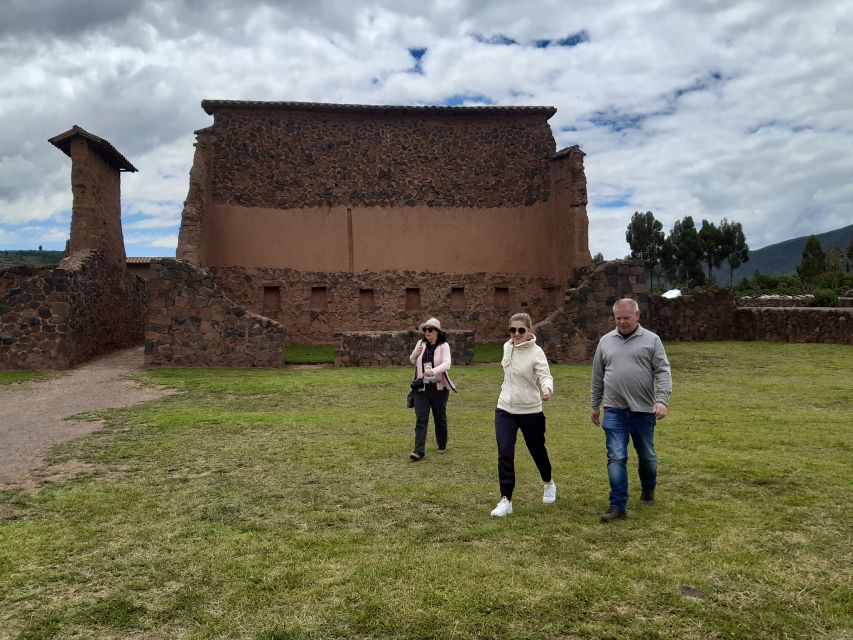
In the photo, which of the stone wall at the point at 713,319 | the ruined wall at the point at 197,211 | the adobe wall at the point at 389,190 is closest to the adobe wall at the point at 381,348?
the ruined wall at the point at 197,211

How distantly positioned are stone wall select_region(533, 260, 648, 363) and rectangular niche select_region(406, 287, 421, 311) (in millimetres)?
7501

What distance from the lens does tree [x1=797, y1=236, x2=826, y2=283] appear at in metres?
57.4

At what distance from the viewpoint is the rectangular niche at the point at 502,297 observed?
2601cm

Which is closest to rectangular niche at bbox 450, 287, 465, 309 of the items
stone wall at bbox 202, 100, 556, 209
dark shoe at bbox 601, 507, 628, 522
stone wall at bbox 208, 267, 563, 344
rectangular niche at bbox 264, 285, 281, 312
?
stone wall at bbox 208, 267, 563, 344

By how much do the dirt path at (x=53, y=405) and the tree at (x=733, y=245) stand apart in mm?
61036

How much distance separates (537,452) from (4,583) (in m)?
3.94

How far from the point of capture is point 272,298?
24547mm

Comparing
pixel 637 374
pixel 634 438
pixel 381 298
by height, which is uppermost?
pixel 381 298

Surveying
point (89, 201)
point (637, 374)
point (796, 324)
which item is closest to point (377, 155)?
point (89, 201)

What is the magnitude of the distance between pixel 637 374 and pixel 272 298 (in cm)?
2025

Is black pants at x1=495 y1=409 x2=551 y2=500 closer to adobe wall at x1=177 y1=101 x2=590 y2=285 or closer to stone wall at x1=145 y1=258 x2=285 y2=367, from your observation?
stone wall at x1=145 y1=258 x2=285 y2=367

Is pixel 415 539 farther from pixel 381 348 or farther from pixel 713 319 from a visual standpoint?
pixel 713 319

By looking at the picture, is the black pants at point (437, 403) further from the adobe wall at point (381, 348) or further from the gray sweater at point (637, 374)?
the adobe wall at point (381, 348)

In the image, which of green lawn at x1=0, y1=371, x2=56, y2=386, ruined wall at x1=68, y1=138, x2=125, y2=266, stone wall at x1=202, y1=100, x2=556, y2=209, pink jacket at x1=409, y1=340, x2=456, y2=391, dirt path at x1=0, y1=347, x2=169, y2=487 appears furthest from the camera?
stone wall at x1=202, y1=100, x2=556, y2=209
